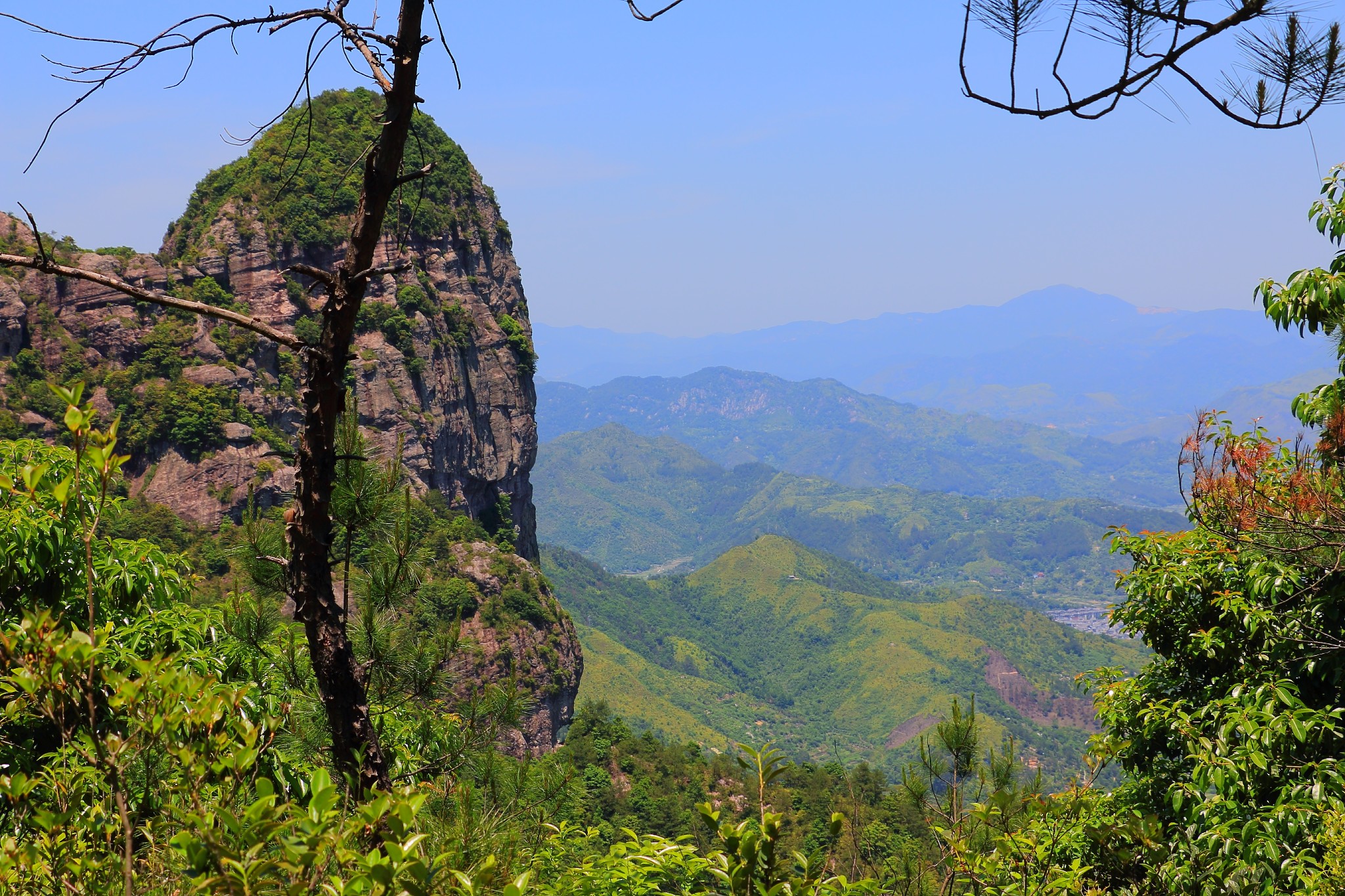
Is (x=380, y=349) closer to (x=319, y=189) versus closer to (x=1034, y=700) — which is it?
(x=319, y=189)

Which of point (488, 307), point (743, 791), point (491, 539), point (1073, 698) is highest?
point (488, 307)

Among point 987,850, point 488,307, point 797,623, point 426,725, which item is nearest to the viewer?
point 987,850

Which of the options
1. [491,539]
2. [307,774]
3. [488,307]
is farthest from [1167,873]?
[488,307]

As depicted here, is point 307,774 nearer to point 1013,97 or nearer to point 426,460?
point 1013,97

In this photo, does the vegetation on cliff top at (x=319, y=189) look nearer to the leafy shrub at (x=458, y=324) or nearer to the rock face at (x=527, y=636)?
the leafy shrub at (x=458, y=324)

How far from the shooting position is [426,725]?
22.2 feet

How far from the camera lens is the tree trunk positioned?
Answer: 12.8ft

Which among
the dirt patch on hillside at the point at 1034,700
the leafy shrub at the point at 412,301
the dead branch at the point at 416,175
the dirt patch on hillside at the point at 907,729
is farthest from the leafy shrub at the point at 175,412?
the dirt patch on hillside at the point at 1034,700

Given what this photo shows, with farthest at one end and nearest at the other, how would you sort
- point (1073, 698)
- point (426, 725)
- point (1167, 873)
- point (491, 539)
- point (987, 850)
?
point (1073, 698) → point (491, 539) → point (426, 725) → point (987, 850) → point (1167, 873)

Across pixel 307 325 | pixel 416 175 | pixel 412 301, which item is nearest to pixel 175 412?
pixel 307 325

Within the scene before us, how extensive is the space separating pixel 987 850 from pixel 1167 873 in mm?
1145

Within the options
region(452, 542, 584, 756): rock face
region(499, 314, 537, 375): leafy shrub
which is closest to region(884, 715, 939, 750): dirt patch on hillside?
region(452, 542, 584, 756): rock face

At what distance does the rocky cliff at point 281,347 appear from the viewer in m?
40.1

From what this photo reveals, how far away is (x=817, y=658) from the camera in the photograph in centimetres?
13450
